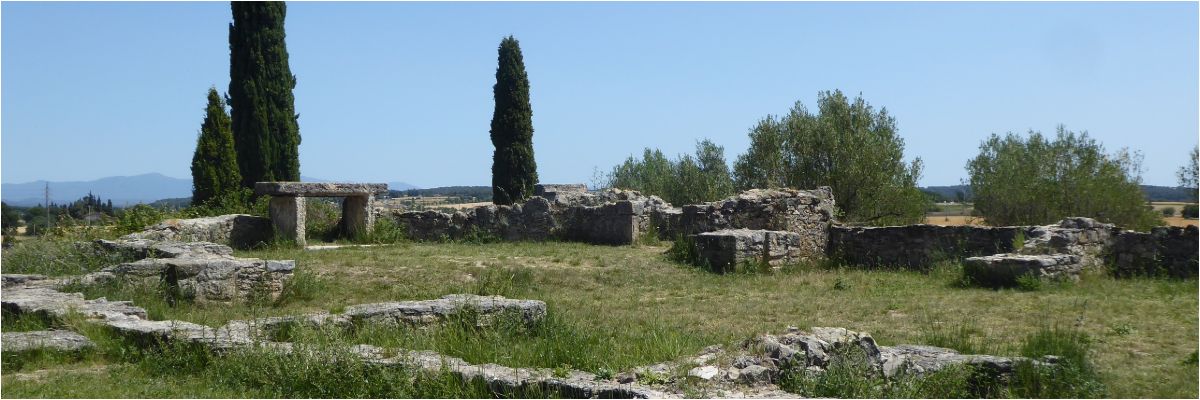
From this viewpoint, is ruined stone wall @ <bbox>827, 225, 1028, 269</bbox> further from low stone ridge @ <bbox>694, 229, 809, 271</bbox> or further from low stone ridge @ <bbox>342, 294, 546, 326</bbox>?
low stone ridge @ <bbox>342, 294, 546, 326</bbox>

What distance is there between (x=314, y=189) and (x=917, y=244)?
12329 mm

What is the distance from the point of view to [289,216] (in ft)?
67.1

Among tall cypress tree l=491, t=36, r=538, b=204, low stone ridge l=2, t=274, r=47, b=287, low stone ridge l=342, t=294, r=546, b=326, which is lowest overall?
low stone ridge l=342, t=294, r=546, b=326

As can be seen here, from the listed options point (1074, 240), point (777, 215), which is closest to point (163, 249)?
point (777, 215)

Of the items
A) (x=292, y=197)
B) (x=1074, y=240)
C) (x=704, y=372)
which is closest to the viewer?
(x=704, y=372)

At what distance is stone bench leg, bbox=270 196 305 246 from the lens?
66.7 feet

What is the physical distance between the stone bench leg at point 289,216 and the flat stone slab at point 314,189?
24 cm

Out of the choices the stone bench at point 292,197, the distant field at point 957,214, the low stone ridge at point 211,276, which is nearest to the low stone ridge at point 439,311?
the low stone ridge at point 211,276

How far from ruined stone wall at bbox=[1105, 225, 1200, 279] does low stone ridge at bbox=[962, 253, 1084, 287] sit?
1.50 metres

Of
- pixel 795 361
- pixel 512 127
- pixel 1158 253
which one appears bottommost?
pixel 795 361

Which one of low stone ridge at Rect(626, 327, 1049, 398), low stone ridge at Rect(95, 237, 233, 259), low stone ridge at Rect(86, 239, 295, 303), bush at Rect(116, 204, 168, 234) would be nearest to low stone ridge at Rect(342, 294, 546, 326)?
low stone ridge at Rect(626, 327, 1049, 398)

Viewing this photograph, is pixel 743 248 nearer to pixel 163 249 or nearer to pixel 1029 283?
pixel 1029 283

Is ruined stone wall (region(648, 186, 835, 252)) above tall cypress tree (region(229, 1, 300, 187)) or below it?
below

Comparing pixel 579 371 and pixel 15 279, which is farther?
pixel 15 279
